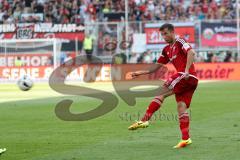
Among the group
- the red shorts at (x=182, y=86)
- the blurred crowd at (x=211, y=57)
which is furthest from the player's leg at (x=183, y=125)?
the blurred crowd at (x=211, y=57)

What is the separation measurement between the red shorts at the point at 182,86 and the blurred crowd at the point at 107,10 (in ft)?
99.3

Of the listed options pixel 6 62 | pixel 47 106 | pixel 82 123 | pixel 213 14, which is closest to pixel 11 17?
pixel 6 62

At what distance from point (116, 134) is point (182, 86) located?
2459mm

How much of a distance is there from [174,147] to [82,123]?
5.26m

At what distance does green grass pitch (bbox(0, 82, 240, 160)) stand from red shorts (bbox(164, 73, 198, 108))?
839 mm

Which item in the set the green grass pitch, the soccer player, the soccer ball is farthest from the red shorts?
the soccer ball

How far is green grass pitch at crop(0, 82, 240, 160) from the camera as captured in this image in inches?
442

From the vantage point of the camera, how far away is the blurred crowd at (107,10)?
4276cm

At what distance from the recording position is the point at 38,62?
41.5 m

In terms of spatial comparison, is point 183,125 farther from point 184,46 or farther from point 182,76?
point 184,46

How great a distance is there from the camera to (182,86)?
12.2 m

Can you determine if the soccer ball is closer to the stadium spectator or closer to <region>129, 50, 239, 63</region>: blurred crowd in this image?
<region>129, 50, 239, 63</region>: blurred crowd

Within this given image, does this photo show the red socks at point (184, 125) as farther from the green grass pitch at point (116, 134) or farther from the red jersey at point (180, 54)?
the red jersey at point (180, 54)

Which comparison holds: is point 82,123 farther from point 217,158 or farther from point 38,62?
point 38,62
